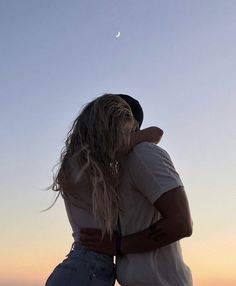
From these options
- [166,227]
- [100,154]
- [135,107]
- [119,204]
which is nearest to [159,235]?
[166,227]

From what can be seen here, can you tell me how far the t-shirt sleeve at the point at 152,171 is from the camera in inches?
141

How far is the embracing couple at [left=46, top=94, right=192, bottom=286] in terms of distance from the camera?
356 centimetres

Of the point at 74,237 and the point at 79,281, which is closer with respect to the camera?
the point at 79,281

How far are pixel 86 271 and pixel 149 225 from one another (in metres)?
0.50

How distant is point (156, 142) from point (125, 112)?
0.35 meters

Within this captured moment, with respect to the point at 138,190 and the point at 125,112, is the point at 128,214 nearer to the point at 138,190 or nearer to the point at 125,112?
the point at 138,190

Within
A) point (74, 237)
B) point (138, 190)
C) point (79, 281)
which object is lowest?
point (79, 281)

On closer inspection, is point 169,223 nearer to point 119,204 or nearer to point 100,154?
point 119,204

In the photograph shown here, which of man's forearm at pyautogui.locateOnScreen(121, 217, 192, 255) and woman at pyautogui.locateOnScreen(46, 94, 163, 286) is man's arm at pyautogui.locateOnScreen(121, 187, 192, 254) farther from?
woman at pyautogui.locateOnScreen(46, 94, 163, 286)

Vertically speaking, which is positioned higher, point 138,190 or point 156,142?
point 156,142

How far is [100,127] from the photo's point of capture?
3.79m

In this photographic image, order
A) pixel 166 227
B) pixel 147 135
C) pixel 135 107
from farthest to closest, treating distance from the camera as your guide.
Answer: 1. pixel 135 107
2. pixel 147 135
3. pixel 166 227

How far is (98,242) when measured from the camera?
12.2ft

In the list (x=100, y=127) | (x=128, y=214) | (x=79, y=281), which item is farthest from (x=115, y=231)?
(x=100, y=127)
